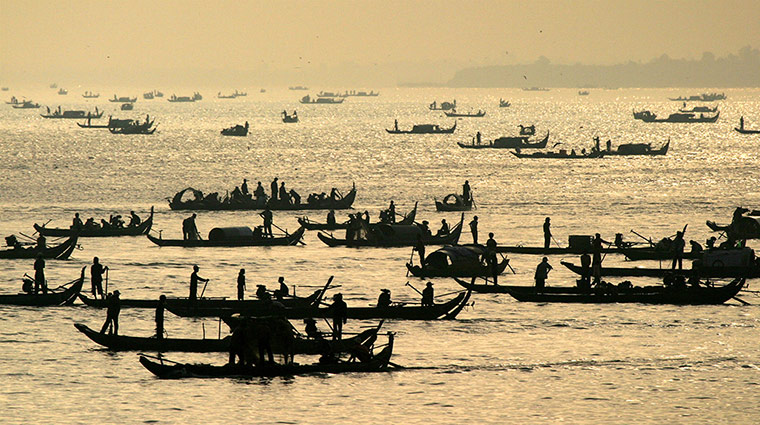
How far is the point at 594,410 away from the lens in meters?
31.3

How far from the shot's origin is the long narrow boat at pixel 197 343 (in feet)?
113

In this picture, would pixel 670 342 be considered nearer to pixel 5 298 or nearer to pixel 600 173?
pixel 5 298

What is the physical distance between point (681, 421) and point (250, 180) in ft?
294

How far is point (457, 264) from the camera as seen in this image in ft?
161

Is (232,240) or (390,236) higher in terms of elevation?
(390,236)

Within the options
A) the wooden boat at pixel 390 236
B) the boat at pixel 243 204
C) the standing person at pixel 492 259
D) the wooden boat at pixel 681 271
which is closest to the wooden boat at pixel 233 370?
the standing person at pixel 492 259

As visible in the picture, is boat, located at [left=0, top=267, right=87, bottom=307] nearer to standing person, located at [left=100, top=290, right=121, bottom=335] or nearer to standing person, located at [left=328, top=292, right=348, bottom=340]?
standing person, located at [left=100, top=290, right=121, bottom=335]

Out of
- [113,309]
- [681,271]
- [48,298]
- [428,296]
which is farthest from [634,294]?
[48,298]

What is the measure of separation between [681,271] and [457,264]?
8710 millimetres

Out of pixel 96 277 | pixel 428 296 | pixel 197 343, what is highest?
pixel 96 277

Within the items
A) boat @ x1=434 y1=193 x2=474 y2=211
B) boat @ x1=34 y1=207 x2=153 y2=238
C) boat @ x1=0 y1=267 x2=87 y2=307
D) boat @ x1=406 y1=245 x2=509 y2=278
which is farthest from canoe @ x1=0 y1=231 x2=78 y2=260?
boat @ x1=434 y1=193 x2=474 y2=211

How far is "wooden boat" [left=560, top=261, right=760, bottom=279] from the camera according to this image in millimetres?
48000

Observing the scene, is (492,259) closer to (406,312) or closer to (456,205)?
(406,312)

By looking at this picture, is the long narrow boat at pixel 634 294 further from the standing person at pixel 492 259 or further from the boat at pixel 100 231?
the boat at pixel 100 231
